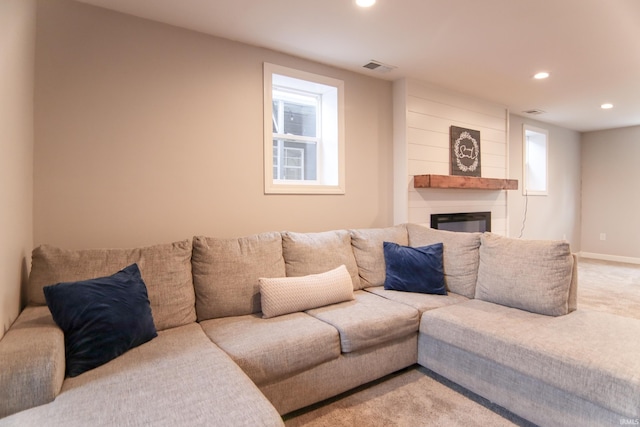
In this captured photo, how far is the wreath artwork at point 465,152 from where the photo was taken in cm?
392

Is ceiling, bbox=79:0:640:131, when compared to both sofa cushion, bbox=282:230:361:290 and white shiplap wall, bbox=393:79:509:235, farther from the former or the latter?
sofa cushion, bbox=282:230:361:290

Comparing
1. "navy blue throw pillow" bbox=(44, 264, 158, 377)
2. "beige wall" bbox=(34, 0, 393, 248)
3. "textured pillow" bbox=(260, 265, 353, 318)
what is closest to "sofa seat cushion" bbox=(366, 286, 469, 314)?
"textured pillow" bbox=(260, 265, 353, 318)

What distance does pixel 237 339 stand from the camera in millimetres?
1734

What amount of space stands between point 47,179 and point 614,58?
14.8 feet

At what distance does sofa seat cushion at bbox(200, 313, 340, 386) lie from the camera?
1622 mm

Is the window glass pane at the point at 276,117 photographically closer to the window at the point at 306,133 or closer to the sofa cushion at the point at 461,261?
the window at the point at 306,133

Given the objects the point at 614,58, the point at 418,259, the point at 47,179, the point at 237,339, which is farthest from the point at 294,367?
the point at 614,58

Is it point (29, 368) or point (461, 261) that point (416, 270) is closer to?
point (461, 261)

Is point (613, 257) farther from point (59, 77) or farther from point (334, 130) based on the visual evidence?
point (59, 77)

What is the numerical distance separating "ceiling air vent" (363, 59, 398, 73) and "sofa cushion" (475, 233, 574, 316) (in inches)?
73.0

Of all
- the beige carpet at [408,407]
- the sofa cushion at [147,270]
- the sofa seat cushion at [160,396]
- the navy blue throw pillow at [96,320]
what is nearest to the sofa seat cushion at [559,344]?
the beige carpet at [408,407]

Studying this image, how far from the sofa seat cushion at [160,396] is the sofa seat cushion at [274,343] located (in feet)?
0.54

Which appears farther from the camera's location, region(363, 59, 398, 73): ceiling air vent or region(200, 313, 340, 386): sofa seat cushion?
region(363, 59, 398, 73): ceiling air vent

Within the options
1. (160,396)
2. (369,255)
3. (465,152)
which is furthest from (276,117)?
(160,396)
